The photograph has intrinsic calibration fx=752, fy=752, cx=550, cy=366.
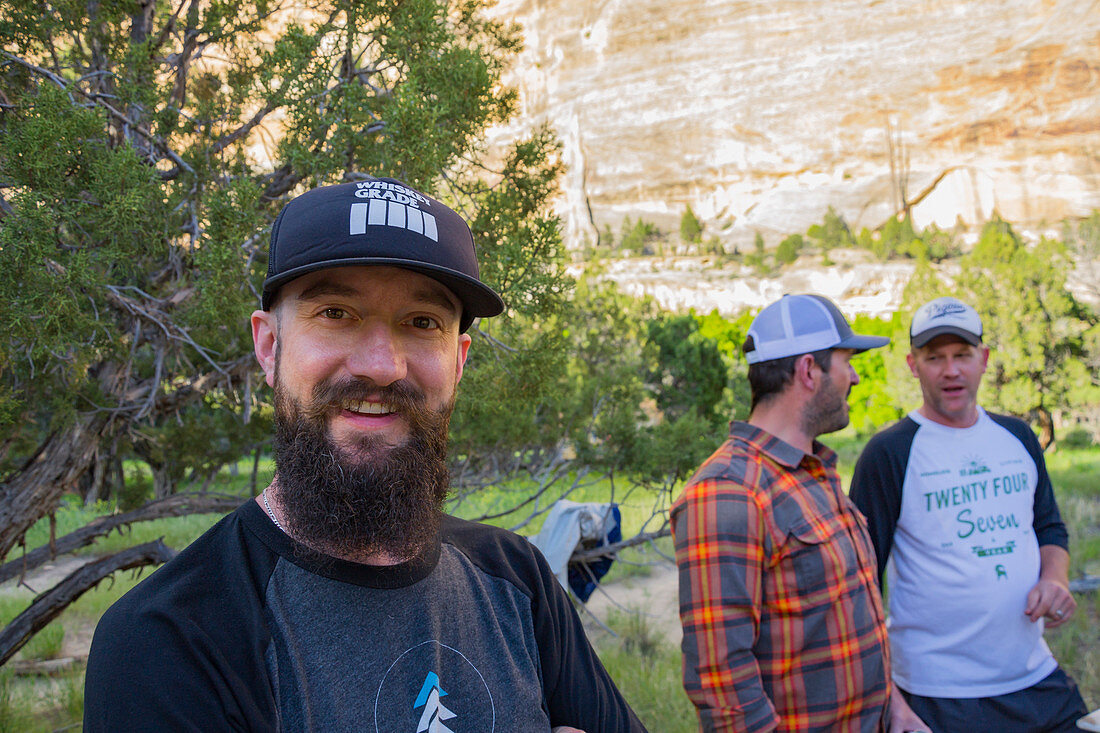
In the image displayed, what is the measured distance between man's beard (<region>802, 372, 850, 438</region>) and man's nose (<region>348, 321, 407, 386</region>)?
5.40 ft

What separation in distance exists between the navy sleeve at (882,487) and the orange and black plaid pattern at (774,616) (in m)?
0.53

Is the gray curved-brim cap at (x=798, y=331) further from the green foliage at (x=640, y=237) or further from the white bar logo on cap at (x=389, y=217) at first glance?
the green foliage at (x=640, y=237)

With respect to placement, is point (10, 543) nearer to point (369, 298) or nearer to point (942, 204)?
point (369, 298)

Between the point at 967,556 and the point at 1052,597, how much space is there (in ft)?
0.97

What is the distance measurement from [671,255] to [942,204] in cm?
2037

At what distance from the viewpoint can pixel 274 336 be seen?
49.9 inches

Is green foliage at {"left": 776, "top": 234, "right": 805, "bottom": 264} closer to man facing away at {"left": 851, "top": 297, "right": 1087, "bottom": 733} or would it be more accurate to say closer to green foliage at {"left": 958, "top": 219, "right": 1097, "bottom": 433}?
green foliage at {"left": 958, "top": 219, "right": 1097, "bottom": 433}

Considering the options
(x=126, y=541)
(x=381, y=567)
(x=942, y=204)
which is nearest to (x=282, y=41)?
(x=381, y=567)

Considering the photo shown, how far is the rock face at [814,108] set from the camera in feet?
173

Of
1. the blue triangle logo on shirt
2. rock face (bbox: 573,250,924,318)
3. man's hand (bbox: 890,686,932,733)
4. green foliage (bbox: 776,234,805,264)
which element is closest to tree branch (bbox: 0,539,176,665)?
the blue triangle logo on shirt

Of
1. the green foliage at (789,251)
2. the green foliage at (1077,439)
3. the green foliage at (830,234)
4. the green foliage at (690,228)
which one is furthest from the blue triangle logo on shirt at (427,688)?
the green foliage at (690,228)

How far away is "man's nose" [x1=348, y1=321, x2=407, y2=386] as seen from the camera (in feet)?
3.80

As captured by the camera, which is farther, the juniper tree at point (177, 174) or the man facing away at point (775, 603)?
the juniper tree at point (177, 174)

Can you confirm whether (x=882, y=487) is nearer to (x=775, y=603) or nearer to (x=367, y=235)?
(x=775, y=603)
